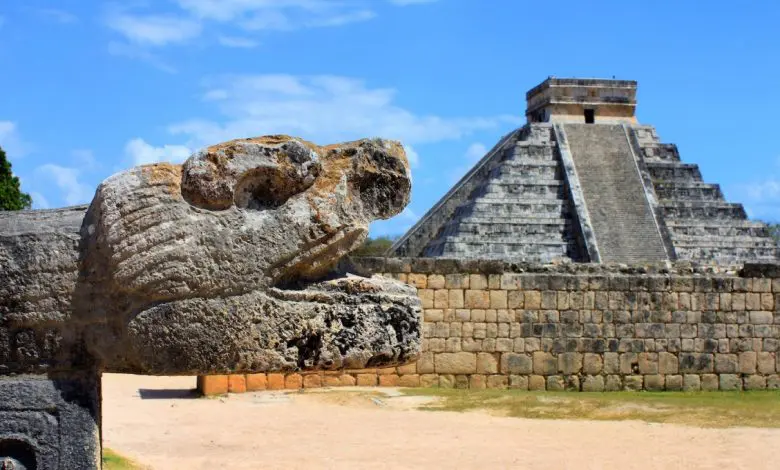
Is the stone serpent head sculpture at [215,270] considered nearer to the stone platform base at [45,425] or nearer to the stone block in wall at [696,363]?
the stone platform base at [45,425]

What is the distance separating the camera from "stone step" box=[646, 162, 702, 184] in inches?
1321

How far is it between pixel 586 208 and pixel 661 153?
538 cm

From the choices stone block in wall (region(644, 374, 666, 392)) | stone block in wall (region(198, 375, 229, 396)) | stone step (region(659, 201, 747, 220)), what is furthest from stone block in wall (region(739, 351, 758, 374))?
stone step (region(659, 201, 747, 220))

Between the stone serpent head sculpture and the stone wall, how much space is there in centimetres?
1314

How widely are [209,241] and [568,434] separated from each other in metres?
10.3

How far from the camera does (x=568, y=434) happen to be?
500 inches

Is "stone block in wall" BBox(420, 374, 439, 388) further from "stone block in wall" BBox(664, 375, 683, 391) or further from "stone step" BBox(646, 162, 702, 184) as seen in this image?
"stone step" BBox(646, 162, 702, 184)

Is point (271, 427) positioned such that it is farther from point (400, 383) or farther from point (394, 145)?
point (394, 145)

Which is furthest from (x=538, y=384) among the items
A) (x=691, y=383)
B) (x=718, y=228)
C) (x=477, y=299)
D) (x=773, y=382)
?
(x=718, y=228)

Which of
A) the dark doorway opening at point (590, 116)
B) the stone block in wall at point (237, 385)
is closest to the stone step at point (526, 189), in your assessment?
the dark doorway opening at point (590, 116)

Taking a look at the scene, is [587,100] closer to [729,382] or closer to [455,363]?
[729,382]

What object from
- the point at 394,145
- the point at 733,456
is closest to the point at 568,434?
the point at 733,456

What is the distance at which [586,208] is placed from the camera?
31375mm

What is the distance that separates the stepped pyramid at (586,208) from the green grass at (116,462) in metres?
19.0
